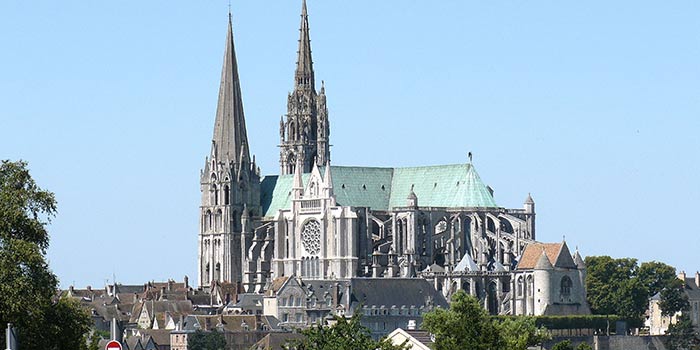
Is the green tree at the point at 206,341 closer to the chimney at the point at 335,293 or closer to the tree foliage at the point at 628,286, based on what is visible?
the chimney at the point at 335,293

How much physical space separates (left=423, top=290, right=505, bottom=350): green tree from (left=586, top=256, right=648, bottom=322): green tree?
7602 cm

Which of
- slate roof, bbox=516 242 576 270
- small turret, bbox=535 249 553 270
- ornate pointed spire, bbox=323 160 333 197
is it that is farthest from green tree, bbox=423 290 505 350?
ornate pointed spire, bbox=323 160 333 197

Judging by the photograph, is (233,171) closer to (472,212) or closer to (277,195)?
(277,195)

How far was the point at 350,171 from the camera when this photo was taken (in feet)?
529

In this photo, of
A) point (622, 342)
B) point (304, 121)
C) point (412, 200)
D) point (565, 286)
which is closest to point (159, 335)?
point (412, 200)

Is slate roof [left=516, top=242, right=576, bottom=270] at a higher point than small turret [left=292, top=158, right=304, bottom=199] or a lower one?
lower

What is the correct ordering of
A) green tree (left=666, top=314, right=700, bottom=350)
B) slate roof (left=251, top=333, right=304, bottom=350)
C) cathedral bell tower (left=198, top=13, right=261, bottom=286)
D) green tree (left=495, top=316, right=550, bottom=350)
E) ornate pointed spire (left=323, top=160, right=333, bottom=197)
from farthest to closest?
cathedral bell tower (left=198, top=13, right=261, bottom=286) → ornate pointed spire (left=323, top=160, right=333, bottom=197) → green tree (left=666, top=314, right=700, bottom=350) → slate roof (left=251, top=333, right=304, bottom=350) → green tree (left=495, top=316, right=550, bottom=350)

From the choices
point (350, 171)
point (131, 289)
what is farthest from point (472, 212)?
point (131, 289)

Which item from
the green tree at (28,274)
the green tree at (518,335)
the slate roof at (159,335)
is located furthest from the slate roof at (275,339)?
the green tree at (28,274)

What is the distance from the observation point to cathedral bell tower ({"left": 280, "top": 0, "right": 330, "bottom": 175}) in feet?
565

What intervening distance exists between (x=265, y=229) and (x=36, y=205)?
108 meters

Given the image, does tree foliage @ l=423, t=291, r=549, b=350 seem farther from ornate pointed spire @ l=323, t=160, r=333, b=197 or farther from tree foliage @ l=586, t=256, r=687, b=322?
ornate pointed spire @ l=323, t=160, r=333, b=197

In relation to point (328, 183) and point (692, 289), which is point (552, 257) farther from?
point (692, 289)

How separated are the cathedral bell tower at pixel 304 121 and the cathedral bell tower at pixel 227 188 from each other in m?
5.30
